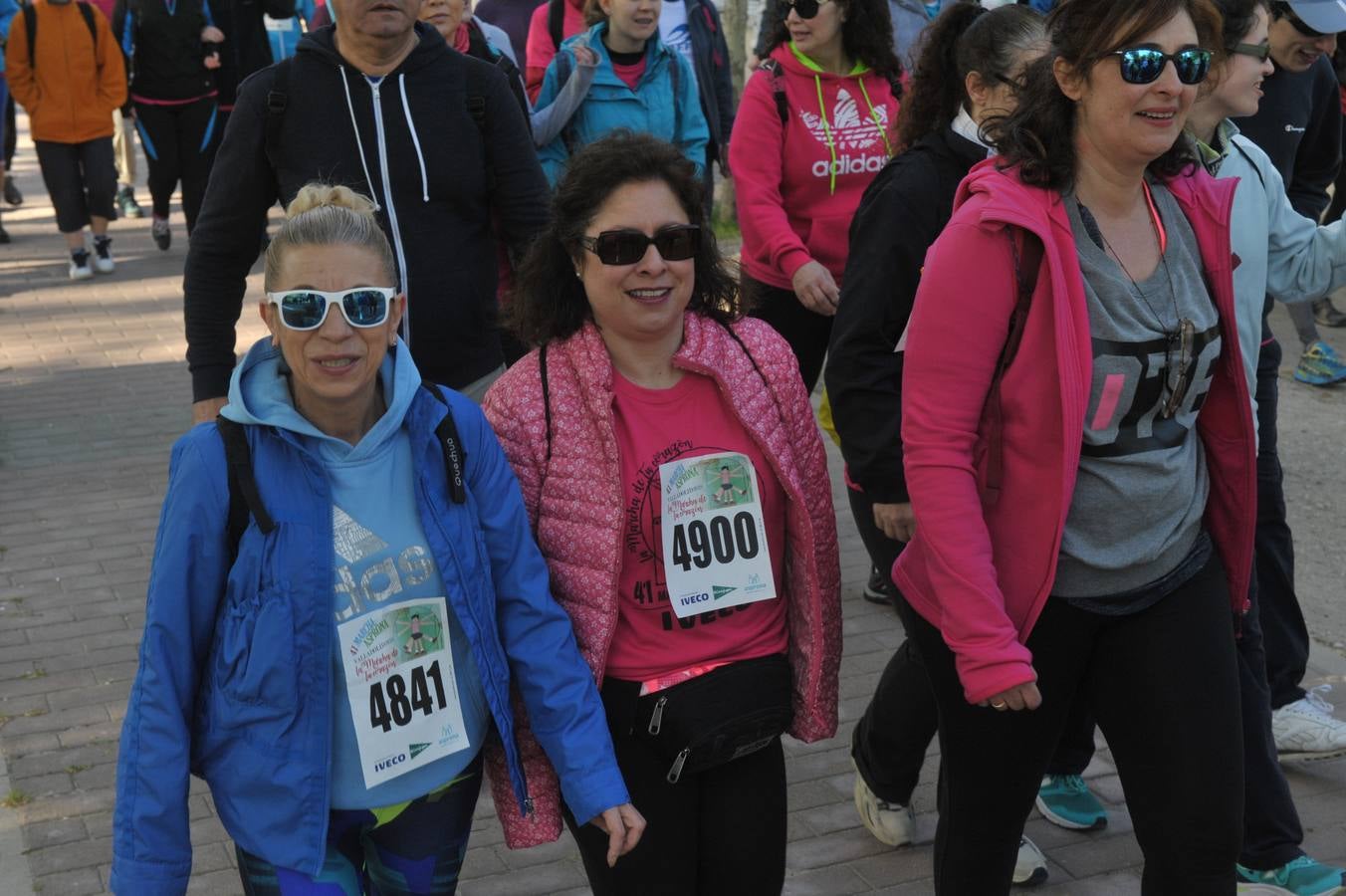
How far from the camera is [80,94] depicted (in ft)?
39.8

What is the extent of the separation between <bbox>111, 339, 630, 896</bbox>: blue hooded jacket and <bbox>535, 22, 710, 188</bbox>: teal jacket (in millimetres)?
3646

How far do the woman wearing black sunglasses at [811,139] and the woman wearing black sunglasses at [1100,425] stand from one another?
222cm

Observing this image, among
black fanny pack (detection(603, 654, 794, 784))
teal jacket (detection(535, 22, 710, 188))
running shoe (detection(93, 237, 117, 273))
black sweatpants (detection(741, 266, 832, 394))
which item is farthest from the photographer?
running shoe (detection(93, 237, 117, 273))

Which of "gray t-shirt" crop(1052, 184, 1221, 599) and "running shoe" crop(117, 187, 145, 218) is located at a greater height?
"gray t-shirt" crop(1052, 184, 1221, 599)

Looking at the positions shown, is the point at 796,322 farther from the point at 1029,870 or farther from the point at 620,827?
the point at 620,827

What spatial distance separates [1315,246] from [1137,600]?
43.8 inches

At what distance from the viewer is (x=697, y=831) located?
3072mm

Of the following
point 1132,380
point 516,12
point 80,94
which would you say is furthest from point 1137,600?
point 80,94

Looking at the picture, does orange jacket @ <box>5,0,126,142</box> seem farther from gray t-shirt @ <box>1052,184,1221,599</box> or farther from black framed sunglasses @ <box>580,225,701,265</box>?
gray t-shirt @ <box>1052,184,1221,599</box>

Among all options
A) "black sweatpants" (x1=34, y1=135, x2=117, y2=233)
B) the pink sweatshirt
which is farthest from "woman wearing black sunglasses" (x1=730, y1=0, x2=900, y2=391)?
"black sweatpants" (x1=34, y1=135, x2=117, y2=233)

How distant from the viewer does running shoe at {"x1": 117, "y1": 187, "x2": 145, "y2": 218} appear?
15.7 m

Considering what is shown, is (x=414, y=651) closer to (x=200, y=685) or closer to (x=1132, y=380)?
(x=200, y=685)

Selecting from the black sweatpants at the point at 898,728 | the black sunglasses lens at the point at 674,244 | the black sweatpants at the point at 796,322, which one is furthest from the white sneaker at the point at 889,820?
the black sunglasses lens at the point at 674,244

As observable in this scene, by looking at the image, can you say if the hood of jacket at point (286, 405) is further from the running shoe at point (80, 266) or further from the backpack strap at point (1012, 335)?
the running shoe at point (80, 266)
